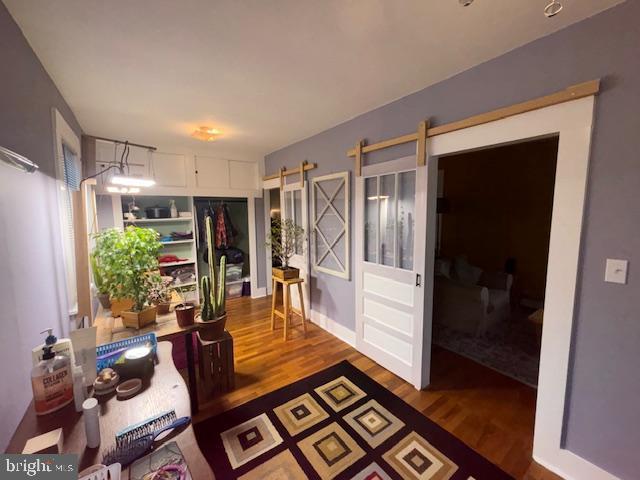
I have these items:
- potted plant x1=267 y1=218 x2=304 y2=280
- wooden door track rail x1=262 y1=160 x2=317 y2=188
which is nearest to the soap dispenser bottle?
potted plant x1=267 y1=218 x2=304 y2=280

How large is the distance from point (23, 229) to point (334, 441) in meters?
2.08

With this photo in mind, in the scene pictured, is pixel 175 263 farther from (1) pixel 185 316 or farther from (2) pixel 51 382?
(2) pixel 51 382

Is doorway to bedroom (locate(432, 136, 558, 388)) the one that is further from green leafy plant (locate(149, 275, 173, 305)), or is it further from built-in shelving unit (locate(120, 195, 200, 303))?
built-in shelving unit (locate(120, 195, 200, 303))

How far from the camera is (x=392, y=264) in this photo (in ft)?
8.00

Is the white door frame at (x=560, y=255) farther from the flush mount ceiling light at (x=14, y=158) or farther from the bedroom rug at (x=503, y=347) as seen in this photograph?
the flush mount ceiling light at (x=14, y=158)

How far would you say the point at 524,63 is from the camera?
152 centimetres

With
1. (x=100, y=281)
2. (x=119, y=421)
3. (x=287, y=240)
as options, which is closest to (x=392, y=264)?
(x=287, y=240)

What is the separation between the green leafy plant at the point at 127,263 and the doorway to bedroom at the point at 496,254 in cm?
290

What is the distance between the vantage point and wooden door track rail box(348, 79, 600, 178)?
1.31 metres

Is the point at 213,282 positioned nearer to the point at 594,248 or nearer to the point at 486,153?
the point at 594,248

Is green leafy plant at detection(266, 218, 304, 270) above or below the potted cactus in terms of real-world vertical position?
above

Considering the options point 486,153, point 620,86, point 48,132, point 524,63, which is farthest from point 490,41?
point 486,153

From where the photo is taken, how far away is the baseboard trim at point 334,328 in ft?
9.85

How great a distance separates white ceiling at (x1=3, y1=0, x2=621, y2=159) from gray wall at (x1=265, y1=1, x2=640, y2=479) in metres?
0.13
